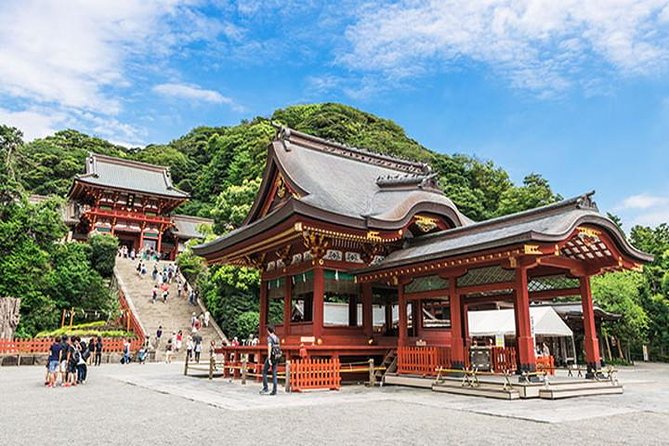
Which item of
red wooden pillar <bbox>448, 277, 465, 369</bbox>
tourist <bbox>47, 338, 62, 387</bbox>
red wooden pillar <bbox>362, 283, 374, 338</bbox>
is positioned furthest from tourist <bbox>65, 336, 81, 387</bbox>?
red wooden pillar <bbox>448, 277, 465, 369</bbox>

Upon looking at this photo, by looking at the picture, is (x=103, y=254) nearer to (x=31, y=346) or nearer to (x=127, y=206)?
(x=127, y=206)

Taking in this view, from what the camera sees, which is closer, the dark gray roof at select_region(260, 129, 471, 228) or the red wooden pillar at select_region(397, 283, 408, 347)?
the red wooden pillar at select_region(397, 283, 408, 347)

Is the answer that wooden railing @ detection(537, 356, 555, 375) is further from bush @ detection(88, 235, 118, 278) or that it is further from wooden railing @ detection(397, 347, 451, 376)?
bush @ detection(88, 235, 118, 278)

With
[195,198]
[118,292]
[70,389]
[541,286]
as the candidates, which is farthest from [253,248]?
[195,198]

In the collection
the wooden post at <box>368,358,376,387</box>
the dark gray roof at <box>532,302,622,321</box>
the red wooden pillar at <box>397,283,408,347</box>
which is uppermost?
the dark gray roof at <box>532,302,622,321</box>

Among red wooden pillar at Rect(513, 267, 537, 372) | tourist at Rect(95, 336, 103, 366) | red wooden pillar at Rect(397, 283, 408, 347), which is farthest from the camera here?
tourist at Rect(95, 336, 103, 366)

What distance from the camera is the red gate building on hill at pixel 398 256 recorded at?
1118 centimetres

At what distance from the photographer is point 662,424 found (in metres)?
7.35

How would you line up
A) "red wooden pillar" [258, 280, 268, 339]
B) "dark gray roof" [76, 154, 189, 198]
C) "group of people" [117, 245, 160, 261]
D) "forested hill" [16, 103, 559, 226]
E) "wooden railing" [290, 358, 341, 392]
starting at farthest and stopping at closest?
"dark gray roof" [76, 154, 189, 198]
"group of people" [117, 245, 160, 261]
"forested hill" [16, 103, 559, 226]
"red wooden pillar" [258, 280, 268, 339]
"wooden railing" [290, 358, 341, 392]

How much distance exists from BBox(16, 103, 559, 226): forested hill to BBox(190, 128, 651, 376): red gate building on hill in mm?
16597

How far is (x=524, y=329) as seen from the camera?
10.8 m

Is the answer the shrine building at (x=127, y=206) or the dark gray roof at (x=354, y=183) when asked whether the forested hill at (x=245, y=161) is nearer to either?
the shrine building at (x=127, y=206)

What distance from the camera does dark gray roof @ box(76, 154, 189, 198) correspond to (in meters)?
45.3

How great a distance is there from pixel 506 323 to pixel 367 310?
862 cm
